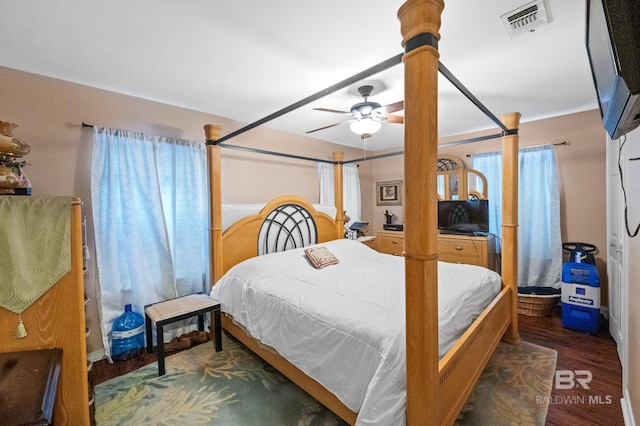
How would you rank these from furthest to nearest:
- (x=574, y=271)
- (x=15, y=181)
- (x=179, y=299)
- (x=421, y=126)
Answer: (x=574, y=271)
(x=179, y=299)
(x=15, y=181)
(x=421, y=126)

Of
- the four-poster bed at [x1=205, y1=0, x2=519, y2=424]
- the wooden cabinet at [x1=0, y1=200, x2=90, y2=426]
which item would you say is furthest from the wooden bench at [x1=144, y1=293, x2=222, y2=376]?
the four-poster bed at [x1=205, y1=0, x2=519, y2=424]

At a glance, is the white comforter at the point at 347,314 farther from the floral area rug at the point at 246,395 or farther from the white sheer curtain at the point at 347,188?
the white sheer curtain at the point at 347,188

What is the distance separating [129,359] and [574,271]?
14.5 feet

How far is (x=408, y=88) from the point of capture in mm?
1021

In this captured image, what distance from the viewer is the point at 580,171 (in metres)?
3.06

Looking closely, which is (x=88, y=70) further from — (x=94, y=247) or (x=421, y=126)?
(x=421, y=126)

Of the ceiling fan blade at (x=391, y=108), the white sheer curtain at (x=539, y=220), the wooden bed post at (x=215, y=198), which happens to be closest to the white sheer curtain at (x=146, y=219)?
the wooden bed post at (x=215, y=198)

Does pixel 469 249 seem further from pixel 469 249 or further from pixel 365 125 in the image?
pixel 365 125

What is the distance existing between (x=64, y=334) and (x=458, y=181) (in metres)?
4.28

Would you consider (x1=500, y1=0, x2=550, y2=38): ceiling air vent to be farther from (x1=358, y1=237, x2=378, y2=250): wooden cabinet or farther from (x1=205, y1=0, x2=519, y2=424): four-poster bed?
(x1=358, y1=237, x2=378, y2=250): wooden cabinet

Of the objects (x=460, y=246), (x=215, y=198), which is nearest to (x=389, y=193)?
(x=460, y=246)

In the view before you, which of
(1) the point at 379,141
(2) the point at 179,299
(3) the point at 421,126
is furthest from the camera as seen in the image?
(1) the point at 379,141

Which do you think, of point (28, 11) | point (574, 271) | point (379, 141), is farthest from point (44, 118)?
point (574, 271)

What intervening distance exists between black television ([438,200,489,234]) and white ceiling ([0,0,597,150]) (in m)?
1.43
